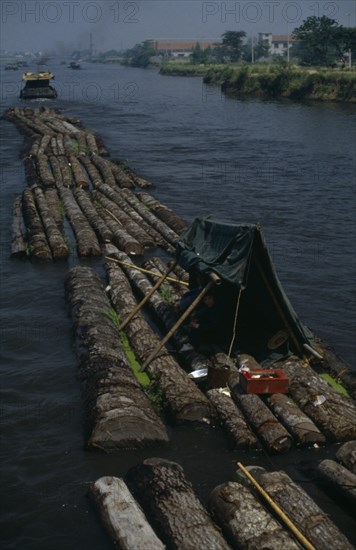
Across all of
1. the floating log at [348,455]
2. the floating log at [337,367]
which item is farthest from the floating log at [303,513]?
the floating log at [337,367]

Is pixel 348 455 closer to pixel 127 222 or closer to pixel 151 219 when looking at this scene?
pixel 127 222

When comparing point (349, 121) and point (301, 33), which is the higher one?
point (301, 33)

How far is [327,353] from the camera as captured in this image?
45.0 ft

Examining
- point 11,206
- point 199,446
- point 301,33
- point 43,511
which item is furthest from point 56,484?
point 301,33

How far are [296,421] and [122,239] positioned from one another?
1043cm

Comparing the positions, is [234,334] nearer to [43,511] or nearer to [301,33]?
[43,511]

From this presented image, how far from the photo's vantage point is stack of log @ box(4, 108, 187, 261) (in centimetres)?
2017

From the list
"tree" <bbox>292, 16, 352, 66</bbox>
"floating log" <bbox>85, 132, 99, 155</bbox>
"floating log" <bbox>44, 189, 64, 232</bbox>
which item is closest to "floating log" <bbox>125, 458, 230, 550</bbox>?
"floating log" <bbox>44, 189, 64, 232</bbox>

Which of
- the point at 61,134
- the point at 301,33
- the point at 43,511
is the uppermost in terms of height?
the point at 301,33

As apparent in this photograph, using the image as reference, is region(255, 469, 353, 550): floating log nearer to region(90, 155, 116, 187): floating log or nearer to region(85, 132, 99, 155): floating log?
region(90, 155, 116, 187): floating log

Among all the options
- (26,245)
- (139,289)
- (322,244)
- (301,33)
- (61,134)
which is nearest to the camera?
(139,289)

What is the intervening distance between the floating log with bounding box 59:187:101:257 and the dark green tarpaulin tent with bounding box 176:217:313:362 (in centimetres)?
620

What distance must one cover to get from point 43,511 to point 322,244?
1529 cm

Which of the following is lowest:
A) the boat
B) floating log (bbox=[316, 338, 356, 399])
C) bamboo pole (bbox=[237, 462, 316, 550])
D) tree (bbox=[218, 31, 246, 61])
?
bamboo pole (bbox=[237, 462, 316, 550])
